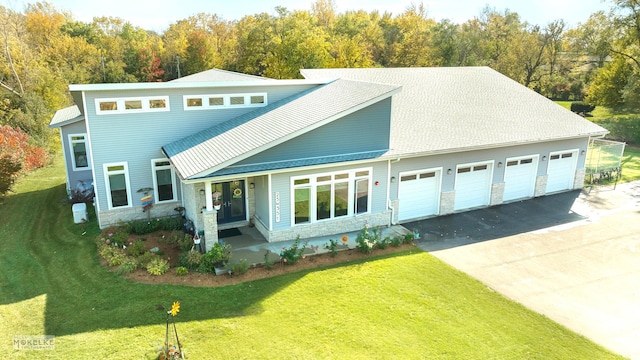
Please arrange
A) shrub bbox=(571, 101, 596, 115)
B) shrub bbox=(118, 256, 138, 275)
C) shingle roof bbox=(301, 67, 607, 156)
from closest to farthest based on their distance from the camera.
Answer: shrub bbox=(118, 256, 138, 275) < shingle roof bbox=(301, 67, 607, 156) < shrub bbox=(571, 101, 596, 115)

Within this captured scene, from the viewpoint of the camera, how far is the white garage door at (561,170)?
60.6ft

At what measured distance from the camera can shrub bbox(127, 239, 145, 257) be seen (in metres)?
12.1

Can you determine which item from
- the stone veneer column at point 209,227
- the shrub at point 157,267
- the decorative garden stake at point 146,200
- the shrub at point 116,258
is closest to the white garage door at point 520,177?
the stone veneer column at point 209,227

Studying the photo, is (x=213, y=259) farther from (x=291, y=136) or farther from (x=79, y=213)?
(x=79, y=213)

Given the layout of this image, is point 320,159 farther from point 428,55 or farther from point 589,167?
point 428,55

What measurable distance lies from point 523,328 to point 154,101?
41.6 feet

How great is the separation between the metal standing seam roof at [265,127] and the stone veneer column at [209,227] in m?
1.39

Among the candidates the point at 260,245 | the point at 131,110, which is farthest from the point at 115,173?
the point at 260,245

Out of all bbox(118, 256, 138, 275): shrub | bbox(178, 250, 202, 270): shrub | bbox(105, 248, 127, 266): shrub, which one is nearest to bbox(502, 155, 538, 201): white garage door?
bbox(178, 250, 202, 270): shrub

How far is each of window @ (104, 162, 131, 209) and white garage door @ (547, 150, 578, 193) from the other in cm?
1753

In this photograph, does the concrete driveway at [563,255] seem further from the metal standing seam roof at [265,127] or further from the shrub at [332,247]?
the metal standing seam roof at [265,127]

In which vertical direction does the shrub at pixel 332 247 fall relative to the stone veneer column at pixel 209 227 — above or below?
below

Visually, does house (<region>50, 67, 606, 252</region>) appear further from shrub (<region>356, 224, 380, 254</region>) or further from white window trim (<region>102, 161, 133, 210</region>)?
shrub (<region>356, 224, 380, 254</region>)

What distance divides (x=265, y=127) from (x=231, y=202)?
302cm
